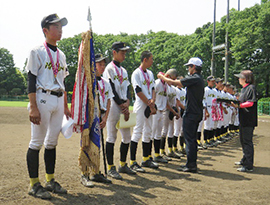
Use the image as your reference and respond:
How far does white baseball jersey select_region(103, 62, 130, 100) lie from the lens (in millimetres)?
6023

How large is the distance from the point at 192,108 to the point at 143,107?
119 cm

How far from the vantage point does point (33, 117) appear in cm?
416

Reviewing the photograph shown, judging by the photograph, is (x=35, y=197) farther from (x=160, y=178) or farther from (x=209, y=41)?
(x=209, y=41)

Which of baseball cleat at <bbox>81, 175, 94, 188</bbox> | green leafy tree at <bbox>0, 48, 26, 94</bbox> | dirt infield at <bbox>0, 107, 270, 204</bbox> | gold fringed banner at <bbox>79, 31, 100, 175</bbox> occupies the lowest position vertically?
dirt infield at <bbox>0, 107, 270, 204</bbox>

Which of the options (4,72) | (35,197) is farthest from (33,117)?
(4,72)

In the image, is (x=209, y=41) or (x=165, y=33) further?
(x=165, y=33)

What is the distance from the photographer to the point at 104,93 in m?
5.76

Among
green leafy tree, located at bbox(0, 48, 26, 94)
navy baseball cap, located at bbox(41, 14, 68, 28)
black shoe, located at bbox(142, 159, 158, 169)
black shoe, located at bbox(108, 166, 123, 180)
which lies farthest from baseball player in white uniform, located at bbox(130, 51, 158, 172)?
green leafy tree, located at bbox(0, 48, 26, 94)

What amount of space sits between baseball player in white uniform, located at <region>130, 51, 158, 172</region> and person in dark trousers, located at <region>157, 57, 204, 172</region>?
48 cm

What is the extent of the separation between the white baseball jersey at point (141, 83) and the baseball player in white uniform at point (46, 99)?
2261 millimetres

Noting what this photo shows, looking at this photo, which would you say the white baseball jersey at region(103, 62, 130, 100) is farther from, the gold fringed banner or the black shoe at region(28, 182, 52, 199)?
the black shoe at region(28, 182, 52, 199)

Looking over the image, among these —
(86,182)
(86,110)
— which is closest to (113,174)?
(86,182)

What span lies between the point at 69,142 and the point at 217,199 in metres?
6.83

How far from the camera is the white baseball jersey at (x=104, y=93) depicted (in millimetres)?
5664
